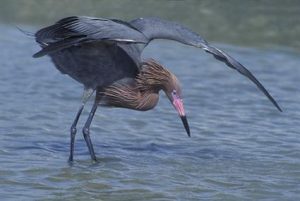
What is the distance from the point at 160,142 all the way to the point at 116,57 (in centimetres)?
113

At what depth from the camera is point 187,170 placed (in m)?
7.87

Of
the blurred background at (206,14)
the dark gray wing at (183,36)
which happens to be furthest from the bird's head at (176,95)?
the blurred background at (206,14)

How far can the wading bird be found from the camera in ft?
24.1

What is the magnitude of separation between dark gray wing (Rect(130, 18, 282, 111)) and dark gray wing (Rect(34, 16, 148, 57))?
1.08 feet

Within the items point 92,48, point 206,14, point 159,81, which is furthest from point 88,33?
point 206,14

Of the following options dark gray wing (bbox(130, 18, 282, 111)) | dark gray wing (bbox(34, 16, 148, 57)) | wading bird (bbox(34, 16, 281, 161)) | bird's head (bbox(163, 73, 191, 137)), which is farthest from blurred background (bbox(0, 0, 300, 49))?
dark gray wing (bbox(34, 16, 148, 57))

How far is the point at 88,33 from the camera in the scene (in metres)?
7.28

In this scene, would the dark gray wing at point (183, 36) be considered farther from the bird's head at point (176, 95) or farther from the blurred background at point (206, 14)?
the blurred background at point (206, 14)

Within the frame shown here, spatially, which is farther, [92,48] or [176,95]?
[176,95]

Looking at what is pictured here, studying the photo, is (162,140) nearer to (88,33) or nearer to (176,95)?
(176,95)

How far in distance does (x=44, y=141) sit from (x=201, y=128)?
4.98 ft

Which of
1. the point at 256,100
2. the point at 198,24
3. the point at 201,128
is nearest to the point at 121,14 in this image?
the point at 198,24

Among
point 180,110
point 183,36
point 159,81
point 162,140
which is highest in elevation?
point 183,36

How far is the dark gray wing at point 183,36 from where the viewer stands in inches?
300
